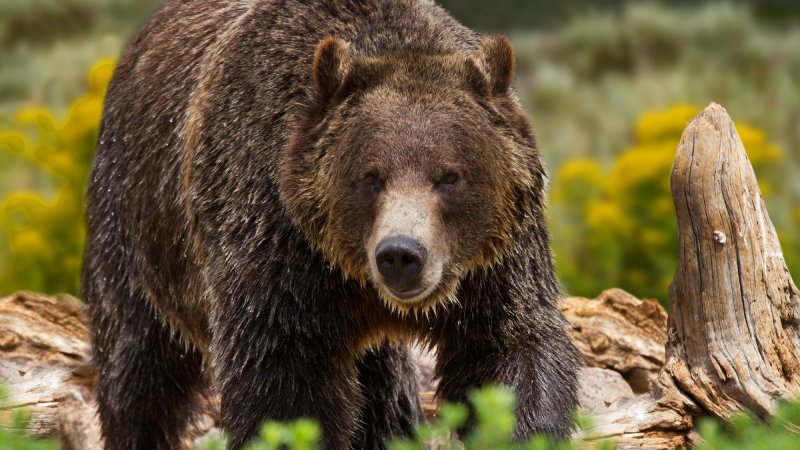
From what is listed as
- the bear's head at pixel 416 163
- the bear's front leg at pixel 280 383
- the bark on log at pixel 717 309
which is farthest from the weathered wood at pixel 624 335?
the bear's front leg at pixel 280 383

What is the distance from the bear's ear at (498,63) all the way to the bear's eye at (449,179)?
535 millimetres

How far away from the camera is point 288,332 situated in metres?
5.61

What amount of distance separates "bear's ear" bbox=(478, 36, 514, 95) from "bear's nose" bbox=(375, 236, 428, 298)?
104 centimetres

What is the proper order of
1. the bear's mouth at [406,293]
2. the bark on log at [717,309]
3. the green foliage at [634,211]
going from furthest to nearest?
the green foliage at [634,211]
the bark on log at [717,309]
the bear's mouth at [406,293]

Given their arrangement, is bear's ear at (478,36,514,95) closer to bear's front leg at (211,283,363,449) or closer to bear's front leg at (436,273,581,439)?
bear's front leg at (436,273,581,439)

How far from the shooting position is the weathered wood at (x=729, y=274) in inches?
243

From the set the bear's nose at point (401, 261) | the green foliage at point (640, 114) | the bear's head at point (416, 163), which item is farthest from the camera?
the green foliage at point (640, 114)

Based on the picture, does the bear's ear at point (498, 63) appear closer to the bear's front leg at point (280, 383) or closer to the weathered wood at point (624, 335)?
the bear's front leg at point (280, 383)

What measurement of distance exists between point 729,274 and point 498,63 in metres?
1.58

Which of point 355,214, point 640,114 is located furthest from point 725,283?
point 640,114

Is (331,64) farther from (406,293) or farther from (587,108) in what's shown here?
(587,108)

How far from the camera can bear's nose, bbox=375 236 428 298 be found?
489 cm

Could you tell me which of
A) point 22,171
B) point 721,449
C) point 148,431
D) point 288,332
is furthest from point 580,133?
point 721,449

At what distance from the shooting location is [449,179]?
5297 millimetres
